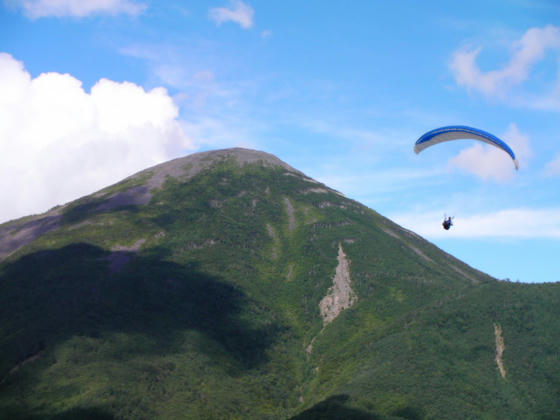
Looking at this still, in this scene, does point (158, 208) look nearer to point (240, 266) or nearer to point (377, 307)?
point (240, 266)

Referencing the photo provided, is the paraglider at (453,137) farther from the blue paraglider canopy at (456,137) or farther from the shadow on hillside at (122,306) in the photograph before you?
the shadow on hillside at (122,306)

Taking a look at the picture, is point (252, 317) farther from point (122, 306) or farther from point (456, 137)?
point (456, 137)

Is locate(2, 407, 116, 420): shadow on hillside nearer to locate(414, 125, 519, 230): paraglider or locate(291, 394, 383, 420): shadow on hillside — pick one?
locate(291, 394, 383, 420): shadow on hillside

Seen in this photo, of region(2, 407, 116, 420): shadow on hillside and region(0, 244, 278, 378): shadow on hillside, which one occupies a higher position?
region(0, 244, 278, 378): shadow on hillside

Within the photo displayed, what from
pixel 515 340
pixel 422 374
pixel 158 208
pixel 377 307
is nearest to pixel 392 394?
pixel 422 374

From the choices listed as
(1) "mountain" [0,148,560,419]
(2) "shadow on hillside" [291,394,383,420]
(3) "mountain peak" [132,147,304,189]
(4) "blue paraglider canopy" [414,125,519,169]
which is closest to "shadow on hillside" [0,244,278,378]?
(1) "mountain" [0,148,560,419]

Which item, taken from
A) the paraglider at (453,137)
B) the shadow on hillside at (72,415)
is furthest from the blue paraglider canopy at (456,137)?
the shadow on hillside at (72,415)

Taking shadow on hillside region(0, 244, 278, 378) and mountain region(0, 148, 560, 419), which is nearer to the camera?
mountain region(0, 148, 560, 419)
